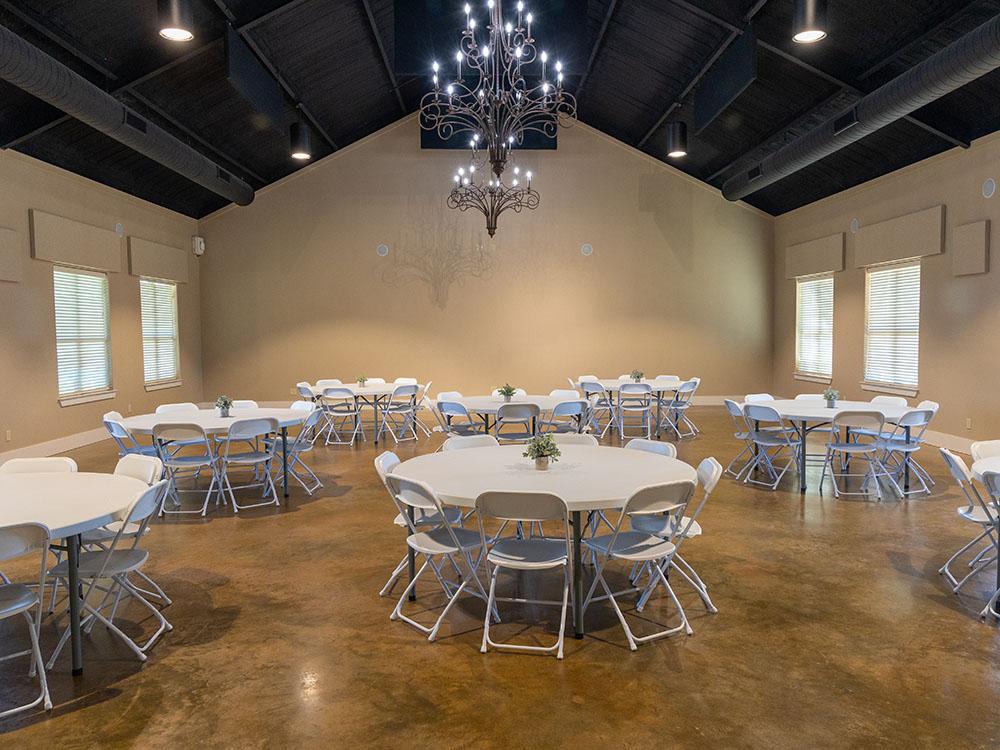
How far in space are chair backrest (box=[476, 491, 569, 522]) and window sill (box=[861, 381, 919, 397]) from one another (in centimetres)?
716

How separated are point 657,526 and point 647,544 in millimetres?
289

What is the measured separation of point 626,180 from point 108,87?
7696 mm

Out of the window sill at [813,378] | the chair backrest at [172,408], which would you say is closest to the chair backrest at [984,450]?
the chair backrest at [172,408]

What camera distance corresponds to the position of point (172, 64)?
712 cm

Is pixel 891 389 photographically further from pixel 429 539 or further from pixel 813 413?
pixel 429 539

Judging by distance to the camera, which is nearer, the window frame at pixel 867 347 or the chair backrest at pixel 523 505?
the chair backrest at pixel 523 505

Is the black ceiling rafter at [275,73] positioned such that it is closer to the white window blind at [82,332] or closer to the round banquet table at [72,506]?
the white window blind at [82,332]

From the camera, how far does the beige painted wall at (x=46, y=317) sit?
745cm

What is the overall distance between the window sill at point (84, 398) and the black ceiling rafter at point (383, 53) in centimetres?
Answer: 565

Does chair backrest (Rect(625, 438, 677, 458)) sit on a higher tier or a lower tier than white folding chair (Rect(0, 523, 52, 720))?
higher

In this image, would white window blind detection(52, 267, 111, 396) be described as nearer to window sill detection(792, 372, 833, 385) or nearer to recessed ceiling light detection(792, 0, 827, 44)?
recessed ceiling light detection(792, 0, 827, 44)

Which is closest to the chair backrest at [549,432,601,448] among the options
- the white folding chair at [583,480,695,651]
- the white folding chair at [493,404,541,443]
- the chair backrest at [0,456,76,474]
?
the white folding chair at [583,480,695,651]

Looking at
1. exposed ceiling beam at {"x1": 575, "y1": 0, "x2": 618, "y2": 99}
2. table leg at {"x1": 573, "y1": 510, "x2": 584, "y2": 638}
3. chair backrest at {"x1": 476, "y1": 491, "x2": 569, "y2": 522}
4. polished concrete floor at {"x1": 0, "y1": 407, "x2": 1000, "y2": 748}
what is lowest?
polished concrete floor at {"x1": 0, "y1": 407, "x2": 1000, "y2": 748}

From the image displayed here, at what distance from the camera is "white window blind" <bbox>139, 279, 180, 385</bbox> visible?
10.4 m
